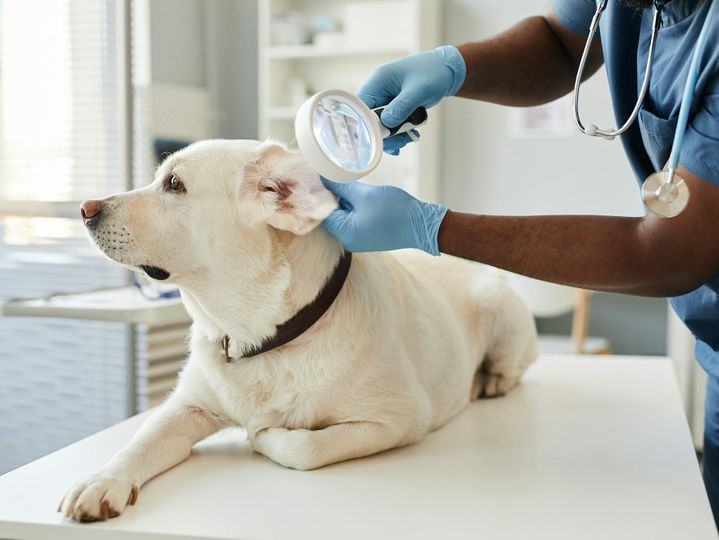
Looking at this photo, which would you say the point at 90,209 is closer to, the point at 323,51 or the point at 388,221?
the point at 388,221

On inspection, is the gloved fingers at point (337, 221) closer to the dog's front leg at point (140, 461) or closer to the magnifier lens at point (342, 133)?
the magnifier lens at point (342, 133)

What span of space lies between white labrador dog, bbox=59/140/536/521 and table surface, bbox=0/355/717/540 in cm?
5

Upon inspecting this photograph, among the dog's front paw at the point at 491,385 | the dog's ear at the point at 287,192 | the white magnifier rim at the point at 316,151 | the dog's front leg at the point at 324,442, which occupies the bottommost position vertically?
the dog's front paw at the point at 491,385

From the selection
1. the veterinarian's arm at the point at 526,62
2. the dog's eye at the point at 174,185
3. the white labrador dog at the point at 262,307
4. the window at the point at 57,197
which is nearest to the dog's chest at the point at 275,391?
the white labrador dog at the point at 262,307

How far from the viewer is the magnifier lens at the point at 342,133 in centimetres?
91

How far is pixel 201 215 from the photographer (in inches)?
42.6

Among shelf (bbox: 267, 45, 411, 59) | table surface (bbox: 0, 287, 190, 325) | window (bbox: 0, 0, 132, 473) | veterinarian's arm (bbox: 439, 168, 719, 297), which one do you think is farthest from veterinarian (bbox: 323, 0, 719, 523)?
shelf (bbox: 267, 45, 411, 59)

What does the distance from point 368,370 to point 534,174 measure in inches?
122

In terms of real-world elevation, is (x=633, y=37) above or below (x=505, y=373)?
above

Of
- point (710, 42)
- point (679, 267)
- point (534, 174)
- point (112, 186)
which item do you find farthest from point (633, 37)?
point (534, 174)

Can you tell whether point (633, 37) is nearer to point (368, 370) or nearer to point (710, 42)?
point (710, 42)

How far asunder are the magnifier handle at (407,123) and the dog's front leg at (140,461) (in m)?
0.50

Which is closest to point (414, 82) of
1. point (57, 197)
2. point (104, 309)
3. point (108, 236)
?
point (108, 236)

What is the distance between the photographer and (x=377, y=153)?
928mm
